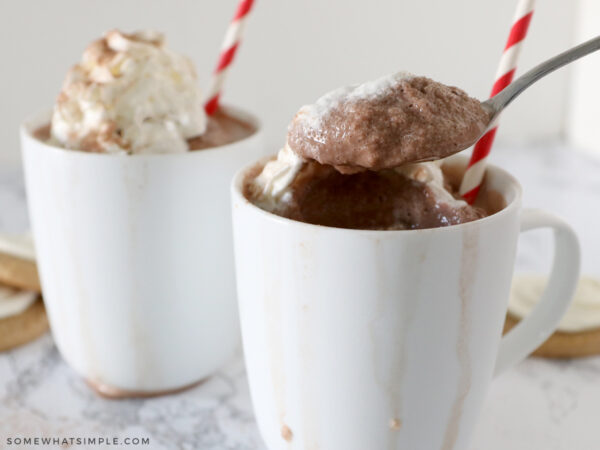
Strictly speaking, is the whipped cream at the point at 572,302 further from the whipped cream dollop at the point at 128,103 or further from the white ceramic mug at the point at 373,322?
the whipped cream dollop at the point at 128,103

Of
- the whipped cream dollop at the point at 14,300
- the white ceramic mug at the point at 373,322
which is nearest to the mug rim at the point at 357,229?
the white ceramic mug at the point at 373,322

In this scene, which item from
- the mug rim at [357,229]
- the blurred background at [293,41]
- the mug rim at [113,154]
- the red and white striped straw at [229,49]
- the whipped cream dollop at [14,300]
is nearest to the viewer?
the mug rim at [357,229]

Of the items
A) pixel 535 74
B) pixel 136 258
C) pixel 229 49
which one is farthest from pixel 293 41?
pixel 535 74

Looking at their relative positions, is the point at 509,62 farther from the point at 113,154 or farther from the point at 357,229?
the point at 113,154

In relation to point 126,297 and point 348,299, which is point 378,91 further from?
point 126,297

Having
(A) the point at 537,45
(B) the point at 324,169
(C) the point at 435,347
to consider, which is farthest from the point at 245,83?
(C) the point at 435,347

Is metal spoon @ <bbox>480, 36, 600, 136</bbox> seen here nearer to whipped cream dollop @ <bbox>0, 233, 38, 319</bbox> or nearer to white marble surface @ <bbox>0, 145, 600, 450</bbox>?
white marble surface @ <bbox>0, 145, 600, 450</bbox>
